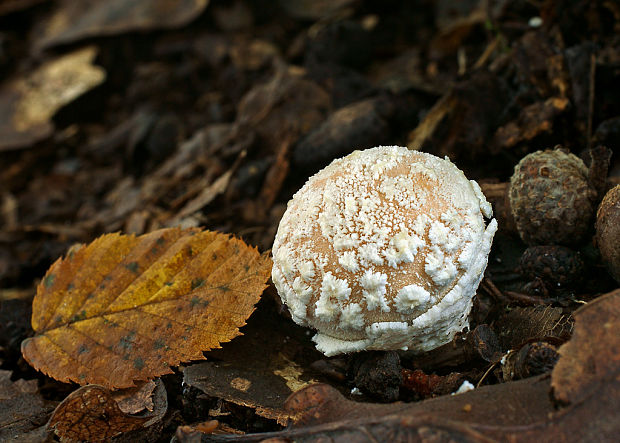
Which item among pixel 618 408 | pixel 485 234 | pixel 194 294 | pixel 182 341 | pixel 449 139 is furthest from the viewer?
pixel 449 139

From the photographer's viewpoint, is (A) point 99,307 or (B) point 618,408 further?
(A) point 99,307

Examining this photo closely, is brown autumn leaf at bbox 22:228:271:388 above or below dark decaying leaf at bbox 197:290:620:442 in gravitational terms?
below

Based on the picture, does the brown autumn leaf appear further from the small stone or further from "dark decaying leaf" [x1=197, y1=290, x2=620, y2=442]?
the small stone

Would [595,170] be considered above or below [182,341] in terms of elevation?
above

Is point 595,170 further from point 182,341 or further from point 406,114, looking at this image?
point 182,341

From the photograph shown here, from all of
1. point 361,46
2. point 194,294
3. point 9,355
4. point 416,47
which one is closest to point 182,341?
point 194,294

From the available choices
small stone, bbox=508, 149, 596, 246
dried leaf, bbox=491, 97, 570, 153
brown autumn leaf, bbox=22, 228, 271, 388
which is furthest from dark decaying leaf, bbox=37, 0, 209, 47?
small stone, bbox=508, 149, 596, 246

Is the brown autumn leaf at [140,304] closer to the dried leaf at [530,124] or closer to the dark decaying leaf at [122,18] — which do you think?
the dried leaf at [530,124]
